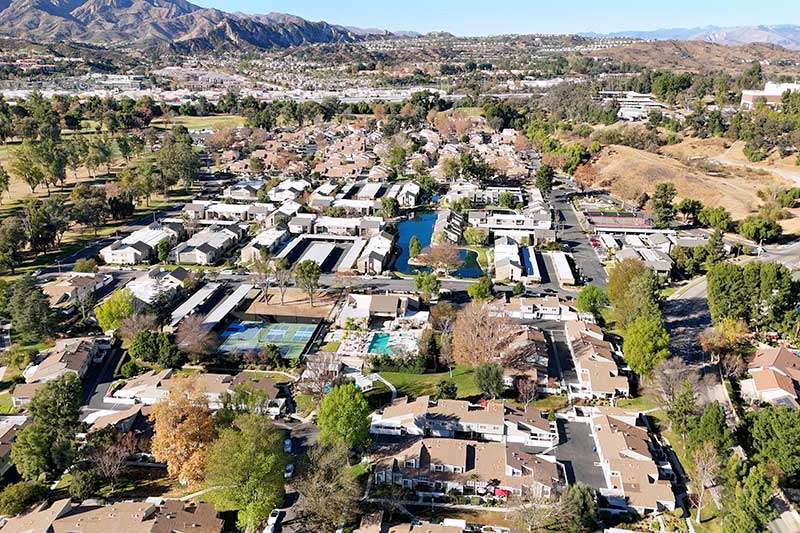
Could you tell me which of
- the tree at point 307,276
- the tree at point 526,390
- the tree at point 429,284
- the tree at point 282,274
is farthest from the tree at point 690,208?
the tree at point 282,274

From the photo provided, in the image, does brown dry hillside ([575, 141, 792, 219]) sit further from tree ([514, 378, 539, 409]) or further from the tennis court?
the tennis court

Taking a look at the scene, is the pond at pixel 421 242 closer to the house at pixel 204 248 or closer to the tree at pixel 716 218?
the house at pixel 204 248

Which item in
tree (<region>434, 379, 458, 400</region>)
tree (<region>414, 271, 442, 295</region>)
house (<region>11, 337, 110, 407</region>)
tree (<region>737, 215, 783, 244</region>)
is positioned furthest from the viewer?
tree (<region>737, 215, 783, 244</region>)

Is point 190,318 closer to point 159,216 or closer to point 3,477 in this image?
point 3,477

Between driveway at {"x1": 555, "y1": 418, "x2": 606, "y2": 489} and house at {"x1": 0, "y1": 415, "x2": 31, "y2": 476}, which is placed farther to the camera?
house at {"x1": 0, "y1": 415, "x2": 31, "y2": 476}

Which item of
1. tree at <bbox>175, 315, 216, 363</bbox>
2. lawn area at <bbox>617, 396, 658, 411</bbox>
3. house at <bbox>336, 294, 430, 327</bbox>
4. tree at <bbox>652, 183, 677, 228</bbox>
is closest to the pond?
house at <bbox>336, 294, 430, 327</bbox>

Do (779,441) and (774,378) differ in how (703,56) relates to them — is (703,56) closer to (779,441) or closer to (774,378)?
(774,378)

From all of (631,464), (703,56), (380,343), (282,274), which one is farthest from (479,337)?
(703,56)
